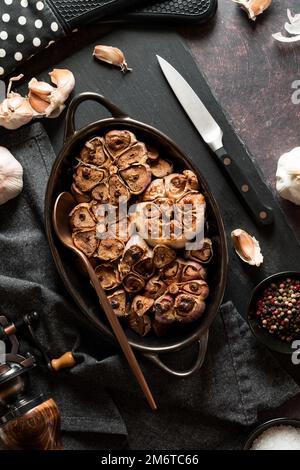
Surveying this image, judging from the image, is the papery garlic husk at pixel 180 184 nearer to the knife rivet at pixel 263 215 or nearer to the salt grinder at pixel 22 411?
the knife rivet at pixel 263 215

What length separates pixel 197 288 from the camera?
1631mm

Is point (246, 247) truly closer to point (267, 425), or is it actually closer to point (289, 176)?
point (289, 176)

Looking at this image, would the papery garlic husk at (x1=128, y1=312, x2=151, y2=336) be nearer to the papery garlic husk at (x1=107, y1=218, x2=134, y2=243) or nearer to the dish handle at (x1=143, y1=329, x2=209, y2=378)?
the dish handle at (x1=143, y1=329, x2=209, y2=378)

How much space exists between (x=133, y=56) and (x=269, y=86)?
0.36 meters

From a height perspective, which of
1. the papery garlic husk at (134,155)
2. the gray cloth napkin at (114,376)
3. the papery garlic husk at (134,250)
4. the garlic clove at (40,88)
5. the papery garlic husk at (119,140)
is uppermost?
the garlic clove at (40,88)

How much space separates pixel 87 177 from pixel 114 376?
1.59 ft

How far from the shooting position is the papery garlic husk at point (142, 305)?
5.42 feet

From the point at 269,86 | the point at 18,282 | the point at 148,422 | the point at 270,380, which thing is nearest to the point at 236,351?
the point at 270,380

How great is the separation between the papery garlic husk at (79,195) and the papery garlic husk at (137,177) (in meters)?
0.10

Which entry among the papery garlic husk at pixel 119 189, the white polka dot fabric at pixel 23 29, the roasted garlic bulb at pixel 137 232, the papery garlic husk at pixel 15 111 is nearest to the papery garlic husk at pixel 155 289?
the roasted garlic bulb at pixel 137 232

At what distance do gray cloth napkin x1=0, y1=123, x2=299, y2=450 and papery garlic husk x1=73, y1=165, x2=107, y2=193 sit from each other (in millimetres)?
143

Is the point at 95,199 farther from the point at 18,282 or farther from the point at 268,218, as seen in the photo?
the point at 268,218

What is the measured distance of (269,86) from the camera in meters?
1.84

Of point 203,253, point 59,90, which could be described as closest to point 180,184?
point 203,253
